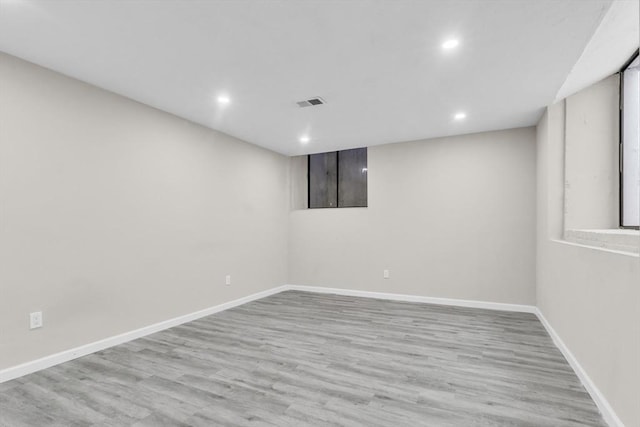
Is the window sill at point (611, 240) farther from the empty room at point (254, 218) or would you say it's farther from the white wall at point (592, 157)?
the white wall at point (592, 157)

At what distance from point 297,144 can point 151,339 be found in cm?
325

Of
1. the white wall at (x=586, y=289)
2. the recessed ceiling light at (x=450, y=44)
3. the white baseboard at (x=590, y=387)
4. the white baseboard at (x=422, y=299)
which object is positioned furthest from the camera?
the white baseboard at (x=422, y=299)

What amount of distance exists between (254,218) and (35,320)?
2.93 metres

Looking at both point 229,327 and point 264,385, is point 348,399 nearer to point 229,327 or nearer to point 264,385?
point 264,385

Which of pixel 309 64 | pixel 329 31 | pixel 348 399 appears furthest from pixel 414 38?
pixel 348 399

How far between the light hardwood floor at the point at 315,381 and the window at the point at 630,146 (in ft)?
4.62

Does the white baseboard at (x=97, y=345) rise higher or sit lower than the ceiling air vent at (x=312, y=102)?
lower

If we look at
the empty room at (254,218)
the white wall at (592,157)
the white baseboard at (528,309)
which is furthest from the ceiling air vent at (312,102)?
the white baseboard at (528,309)

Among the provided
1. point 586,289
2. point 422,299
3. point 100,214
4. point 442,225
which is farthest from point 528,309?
point 100,214

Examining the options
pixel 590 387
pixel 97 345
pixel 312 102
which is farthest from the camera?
pixel 312 102

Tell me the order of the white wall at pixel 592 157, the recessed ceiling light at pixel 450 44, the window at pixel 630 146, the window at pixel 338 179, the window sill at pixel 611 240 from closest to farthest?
the window sill at pixel 611 240 < the recessed ceiling light at pixel 450 44 < the window at pixel 630 146 < the white wall at pixel 592 157 < the window at pixel 338 179

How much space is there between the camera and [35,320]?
2586 mm

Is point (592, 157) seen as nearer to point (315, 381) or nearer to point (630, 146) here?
point (630, 146)

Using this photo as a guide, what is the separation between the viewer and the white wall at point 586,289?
170 cm
